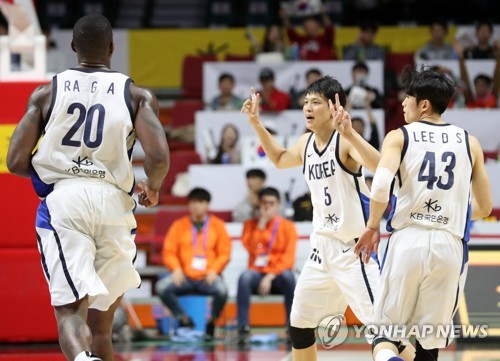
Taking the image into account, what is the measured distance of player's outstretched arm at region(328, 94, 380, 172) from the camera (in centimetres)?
621

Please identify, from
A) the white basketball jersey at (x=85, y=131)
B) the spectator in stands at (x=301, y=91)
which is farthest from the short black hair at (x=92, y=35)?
the spectator in stands at (x=301, y=91)

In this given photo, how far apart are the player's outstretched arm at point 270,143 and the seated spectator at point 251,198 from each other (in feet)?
13.5

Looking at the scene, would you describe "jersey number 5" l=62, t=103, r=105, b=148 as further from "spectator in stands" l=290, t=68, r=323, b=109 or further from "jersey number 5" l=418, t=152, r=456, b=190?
"spectator in stands" l=290, t=68, r=323, b=109

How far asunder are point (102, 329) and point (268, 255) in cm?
467

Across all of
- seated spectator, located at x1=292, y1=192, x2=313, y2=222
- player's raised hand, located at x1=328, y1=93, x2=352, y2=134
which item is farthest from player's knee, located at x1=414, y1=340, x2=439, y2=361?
seated spectator, located at x1=292, y1=192, x2=313, y2=222

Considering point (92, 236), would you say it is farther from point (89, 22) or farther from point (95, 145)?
point (89, 22)

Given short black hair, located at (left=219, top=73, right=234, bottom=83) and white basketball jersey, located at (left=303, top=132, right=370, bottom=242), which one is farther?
short black hair, located at (left=219, top=73, right=234, bottom=83)

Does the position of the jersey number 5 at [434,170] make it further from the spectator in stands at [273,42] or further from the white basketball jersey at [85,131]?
the spectator in stands at [273,42]

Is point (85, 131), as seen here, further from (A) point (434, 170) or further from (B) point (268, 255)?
(B) point (268, 255)

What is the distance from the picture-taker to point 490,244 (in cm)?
973

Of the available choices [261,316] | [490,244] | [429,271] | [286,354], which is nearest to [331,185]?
[429,271]

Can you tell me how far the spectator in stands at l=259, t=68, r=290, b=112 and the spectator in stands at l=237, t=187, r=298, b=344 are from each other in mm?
3007

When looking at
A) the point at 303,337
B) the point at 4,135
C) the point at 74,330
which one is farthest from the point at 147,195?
the point at 4,135

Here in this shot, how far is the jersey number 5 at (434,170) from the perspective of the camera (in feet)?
19.6
